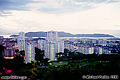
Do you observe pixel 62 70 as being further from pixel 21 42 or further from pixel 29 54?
pixel 21 42

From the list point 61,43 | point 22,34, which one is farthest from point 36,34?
point 61,43

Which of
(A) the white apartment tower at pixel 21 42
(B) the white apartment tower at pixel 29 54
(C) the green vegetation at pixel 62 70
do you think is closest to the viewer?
(C) the green vegetation at pixel 62 70

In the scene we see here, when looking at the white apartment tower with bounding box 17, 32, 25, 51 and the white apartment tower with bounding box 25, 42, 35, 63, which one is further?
the white apartment tower with bounding box 17, 32, 25, 51

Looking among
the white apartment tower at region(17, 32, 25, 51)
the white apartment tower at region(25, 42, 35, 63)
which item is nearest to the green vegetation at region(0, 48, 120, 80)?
the white apartment tower at region(25, 42, 35, 63)

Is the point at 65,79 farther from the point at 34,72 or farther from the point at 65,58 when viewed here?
the point at 65,58

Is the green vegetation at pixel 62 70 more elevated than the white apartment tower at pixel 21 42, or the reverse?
the white apartment tower at pixel 21 42

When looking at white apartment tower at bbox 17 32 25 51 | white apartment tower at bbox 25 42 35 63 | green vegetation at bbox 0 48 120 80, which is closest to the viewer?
green vegetation at bbox 0 48 120 80

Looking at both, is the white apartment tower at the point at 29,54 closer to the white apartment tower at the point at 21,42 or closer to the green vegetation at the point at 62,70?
the green vegetation at the point at 62,70

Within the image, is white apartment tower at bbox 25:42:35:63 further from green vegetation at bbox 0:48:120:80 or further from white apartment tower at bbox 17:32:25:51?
white apartment tower at bbox 17:32:25:51

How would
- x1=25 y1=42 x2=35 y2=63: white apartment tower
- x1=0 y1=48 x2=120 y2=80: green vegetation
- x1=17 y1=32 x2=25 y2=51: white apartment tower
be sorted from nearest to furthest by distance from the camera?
x1=0 y1=48 x2=120 y2=80: green vegetation < x1=25 y1=42 x2=35 y2=63: white apartment tower < x1=17 y1=32 x2=25 y2=51: white apartment tower

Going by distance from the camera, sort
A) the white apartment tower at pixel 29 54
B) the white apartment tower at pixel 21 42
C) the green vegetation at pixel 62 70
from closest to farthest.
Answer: the green vegetation at pixel 62 70 → the white apartment tower at pixel 29 54 → the white apartment tower at pixel 21 42

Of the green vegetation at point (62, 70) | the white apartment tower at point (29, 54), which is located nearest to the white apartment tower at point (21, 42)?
the green vegetation at point (62, 70)
